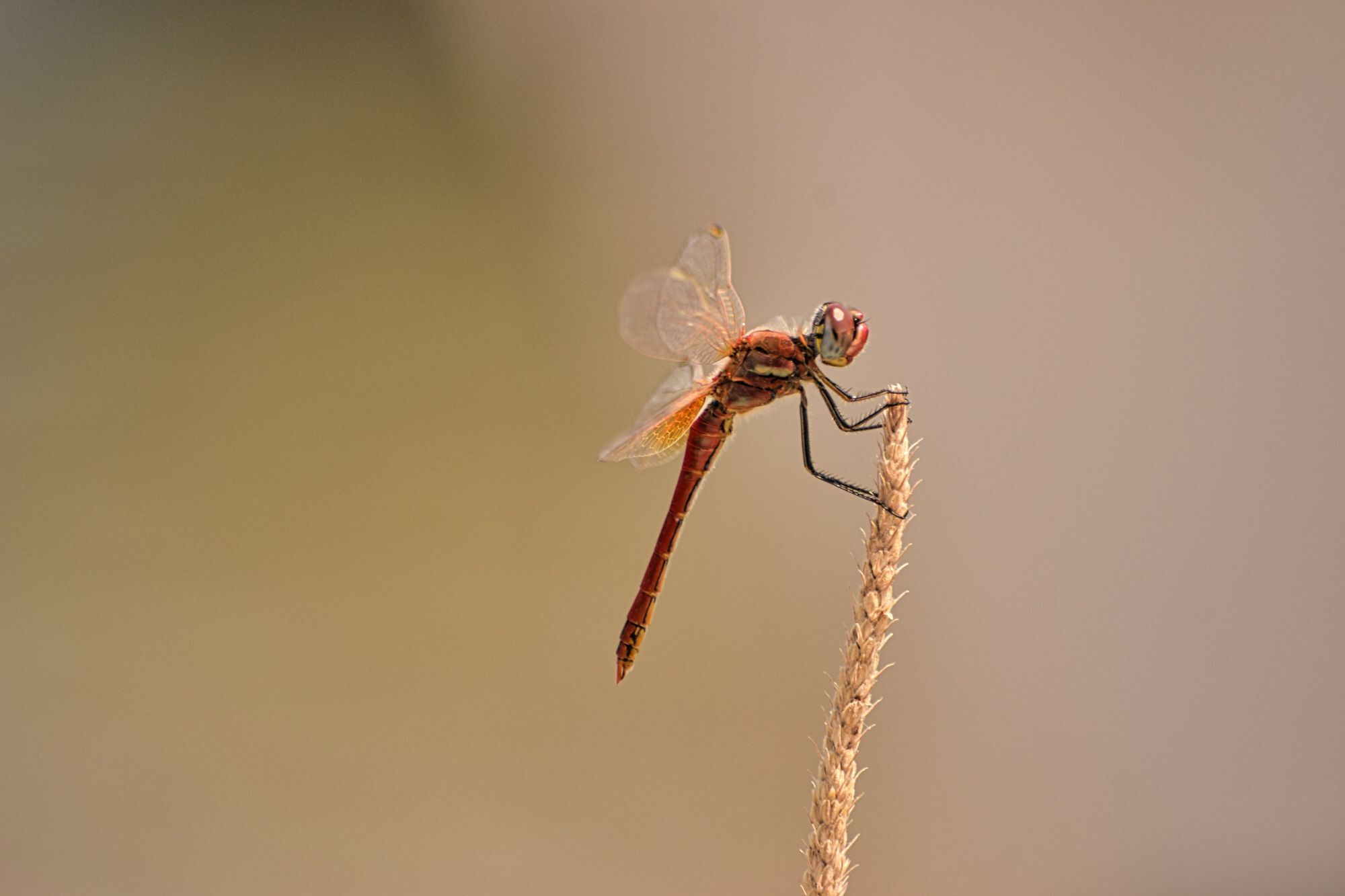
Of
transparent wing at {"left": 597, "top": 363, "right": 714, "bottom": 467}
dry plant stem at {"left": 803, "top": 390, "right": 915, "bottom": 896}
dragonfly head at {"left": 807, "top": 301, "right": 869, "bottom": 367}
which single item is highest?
dragonfly head at {"left": 807, "top": 301, "right": 869, "bottom": 367}

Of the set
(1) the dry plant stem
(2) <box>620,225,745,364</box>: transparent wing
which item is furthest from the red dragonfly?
Answer: (1) the dry plant stem

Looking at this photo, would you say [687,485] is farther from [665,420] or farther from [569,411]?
[569,411]

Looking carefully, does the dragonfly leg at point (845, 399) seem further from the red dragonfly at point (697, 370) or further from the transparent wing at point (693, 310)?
the transparent wing at point (693, 310)

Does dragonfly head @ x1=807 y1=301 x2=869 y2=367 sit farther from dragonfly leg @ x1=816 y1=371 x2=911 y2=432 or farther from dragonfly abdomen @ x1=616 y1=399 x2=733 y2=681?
dragonfly abdomen @ x1=616 y1=399 x2=733 y2=681

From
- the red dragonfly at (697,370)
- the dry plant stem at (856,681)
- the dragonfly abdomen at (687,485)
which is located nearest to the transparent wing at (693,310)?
the red dragonfly at (697,370)

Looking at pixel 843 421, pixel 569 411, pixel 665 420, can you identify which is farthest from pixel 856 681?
pixel 569 411

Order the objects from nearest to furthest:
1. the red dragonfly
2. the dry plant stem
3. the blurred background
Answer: the dry plant stem
the red dragonfly
the blurred background

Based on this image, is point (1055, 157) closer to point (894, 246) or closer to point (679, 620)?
point (894, 246)
